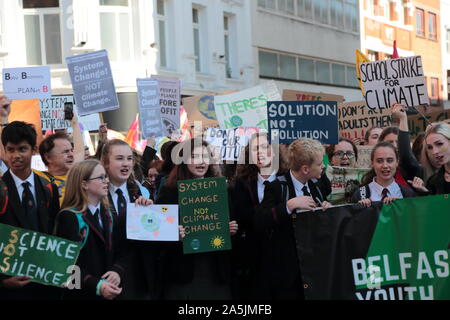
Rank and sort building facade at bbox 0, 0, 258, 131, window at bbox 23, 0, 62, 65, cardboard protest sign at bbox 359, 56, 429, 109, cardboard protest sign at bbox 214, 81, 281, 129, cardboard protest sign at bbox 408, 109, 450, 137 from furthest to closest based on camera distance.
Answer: window at bbox 23, 0, 62, 65
building facade at bbox 0, 0, 258, 131
cardboard protest sign at bbox 408, 109, 450, 137
cardboard protest sign at bbox 214, 81, 281, 129
cardboard protest sign at bbox 359, 56, 429, 109

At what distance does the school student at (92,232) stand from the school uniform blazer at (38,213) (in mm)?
153

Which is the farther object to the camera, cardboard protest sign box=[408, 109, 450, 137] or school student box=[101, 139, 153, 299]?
cardboard protest sign box=[408, 109, 450, 137]

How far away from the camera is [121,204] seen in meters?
6.79

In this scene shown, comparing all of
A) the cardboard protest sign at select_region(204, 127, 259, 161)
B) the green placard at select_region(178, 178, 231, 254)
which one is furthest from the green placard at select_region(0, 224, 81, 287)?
the cardboard protest sign at select_region(204, 127, 259, 161)

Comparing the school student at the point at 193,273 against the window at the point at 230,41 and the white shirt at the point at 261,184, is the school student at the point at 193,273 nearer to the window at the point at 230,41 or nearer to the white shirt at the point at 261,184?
the white shirt at the point at 261,184

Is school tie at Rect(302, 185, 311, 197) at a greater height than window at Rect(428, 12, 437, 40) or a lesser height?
lesser

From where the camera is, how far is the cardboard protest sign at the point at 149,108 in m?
12.6

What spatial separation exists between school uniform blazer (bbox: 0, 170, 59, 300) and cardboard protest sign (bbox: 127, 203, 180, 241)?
21.9 inches

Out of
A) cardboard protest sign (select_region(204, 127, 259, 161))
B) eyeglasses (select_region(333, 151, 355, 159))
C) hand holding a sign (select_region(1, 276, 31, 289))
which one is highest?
cardboard protest sign (select_region(204, 127, 259, 161))

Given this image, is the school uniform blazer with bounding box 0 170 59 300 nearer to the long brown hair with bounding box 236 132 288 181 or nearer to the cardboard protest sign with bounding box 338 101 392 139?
the long brown hair with bounding box 236 132 288 181

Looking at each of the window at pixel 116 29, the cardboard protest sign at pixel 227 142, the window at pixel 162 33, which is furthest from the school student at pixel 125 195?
the window at pixel 162 33

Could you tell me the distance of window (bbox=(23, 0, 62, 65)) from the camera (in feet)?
81.6

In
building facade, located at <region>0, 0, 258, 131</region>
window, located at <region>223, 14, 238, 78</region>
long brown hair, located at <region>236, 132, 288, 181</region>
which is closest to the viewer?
long brown hair, located at <region>236, 132, 288, 181</region>

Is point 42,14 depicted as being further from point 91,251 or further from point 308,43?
point 91,251
